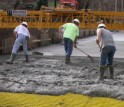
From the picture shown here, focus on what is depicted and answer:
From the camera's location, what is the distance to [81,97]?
332 inches

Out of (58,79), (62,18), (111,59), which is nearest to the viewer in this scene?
(58,79)

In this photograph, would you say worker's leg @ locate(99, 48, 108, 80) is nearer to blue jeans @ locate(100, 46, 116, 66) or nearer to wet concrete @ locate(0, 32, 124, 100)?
blue jeans @ locate(100, 46, 116, 66)

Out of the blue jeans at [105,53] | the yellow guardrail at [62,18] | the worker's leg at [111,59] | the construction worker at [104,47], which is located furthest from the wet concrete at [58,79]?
the yellow guardrail at [62,18]

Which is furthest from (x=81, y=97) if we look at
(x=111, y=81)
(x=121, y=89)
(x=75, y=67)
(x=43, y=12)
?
(x=43, y=12)

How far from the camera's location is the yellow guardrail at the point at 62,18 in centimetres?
1487

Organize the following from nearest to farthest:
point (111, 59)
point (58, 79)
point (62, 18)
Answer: point (58, 79)
point (111, 59)
point (62, 18)

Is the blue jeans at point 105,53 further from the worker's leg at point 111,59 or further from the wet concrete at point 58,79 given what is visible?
the wet concrete at point 58,79

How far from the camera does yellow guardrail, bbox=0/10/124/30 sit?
1487 centimetres

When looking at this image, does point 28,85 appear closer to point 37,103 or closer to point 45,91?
point 45,91

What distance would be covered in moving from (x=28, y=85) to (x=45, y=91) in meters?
0.68

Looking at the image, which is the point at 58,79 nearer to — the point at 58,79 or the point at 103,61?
the point at 58,79

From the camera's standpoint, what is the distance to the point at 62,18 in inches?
613

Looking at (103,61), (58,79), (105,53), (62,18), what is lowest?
(58,79)

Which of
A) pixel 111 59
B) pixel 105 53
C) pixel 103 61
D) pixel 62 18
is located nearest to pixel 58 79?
pixel 103 61
